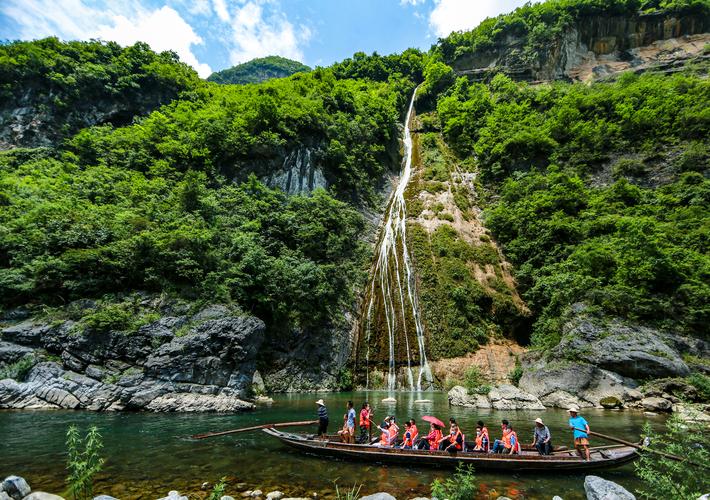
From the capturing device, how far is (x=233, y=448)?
12.0 meters

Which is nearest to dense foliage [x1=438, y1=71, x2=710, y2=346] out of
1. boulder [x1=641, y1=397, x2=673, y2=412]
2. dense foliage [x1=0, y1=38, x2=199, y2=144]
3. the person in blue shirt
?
boulder [x1=641, y1=397, x2=673, y2=412]

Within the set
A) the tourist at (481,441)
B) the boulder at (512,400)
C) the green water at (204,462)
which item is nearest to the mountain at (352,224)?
the boulder at (512,400)

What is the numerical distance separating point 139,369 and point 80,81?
37738 mm

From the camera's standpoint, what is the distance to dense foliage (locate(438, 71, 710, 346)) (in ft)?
80.1

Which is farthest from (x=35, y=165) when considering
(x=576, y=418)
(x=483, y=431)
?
(x=576, y=418)

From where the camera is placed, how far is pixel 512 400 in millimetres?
21547

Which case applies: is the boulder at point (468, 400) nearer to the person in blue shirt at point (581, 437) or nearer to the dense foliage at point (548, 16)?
the person in blue shirt at point (581, 437)

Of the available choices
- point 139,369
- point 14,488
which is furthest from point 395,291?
point 14,488

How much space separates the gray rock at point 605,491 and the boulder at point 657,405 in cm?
1652

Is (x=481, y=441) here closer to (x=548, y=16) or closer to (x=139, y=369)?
(x=139, y=369)

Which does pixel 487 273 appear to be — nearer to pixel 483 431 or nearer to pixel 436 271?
pixel 436 271

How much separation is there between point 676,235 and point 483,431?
2778 cm

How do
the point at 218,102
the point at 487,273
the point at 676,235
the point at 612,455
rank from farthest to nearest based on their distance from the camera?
the point at 218,102 < the point at 487,273 < the point at 676,235 < the point at 612,455

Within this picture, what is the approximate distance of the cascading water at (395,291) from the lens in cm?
2985
